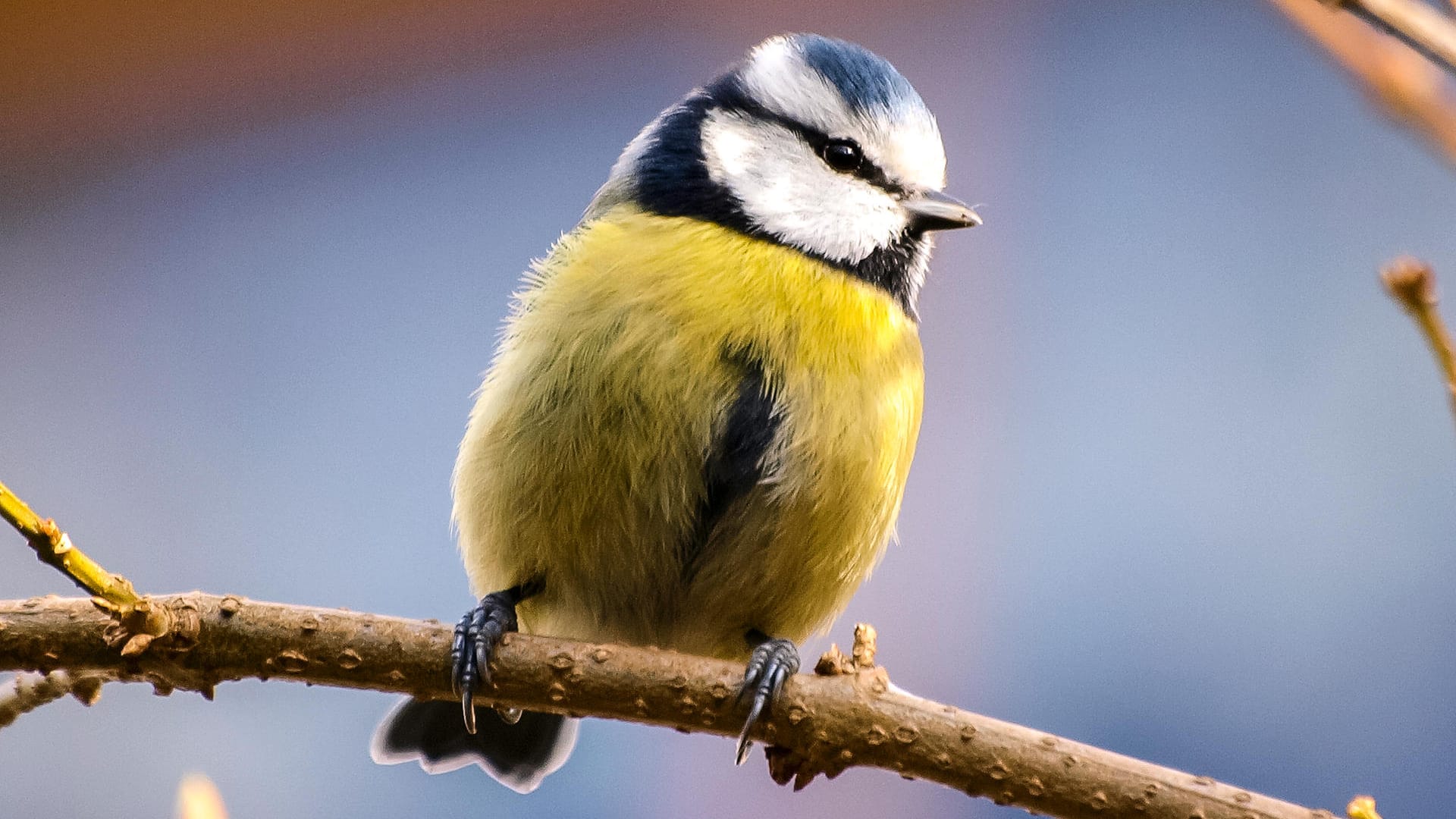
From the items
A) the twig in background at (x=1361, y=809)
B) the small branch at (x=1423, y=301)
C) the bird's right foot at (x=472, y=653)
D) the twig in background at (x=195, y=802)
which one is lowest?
the twig in background at (x=1361, y=809)

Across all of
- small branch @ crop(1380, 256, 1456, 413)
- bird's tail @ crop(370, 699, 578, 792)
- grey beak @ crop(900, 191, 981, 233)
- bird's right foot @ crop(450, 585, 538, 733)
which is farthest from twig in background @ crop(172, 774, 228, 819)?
grey beak @ crop(900, 191, 981, 233)

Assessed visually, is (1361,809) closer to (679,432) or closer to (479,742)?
(679,432)

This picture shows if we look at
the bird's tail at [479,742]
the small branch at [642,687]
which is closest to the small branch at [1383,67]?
the small branch at [642,687]

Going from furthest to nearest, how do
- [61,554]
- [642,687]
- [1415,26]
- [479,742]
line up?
[479,742] → [642,687] → [61,554] → [1415,26]

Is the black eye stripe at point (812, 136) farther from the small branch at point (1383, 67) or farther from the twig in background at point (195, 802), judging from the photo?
the twig in background at point (195, 802)

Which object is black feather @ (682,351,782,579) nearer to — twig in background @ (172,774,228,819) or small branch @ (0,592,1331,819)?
small branch @ (0,592,1331,819)

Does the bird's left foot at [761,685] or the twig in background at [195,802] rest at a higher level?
the bird's left foot at [761,685]

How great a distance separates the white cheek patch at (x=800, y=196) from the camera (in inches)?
43.1

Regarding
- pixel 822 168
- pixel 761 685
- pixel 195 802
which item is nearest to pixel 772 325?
pixel 822 168

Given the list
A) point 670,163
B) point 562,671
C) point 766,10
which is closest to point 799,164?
point 670,163

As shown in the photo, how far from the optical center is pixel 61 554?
2.28 ft

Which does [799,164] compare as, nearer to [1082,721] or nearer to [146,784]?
[1082,721]

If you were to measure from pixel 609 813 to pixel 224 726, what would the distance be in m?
0.50

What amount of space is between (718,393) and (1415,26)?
2.10 feet
